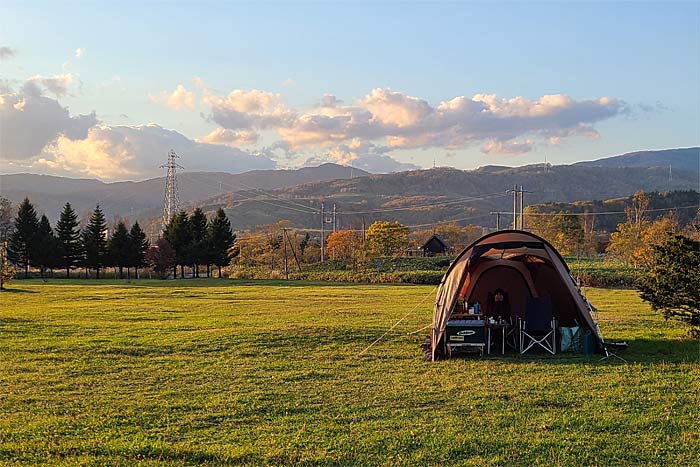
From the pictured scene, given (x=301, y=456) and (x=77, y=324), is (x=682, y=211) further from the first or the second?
(x=301, y=456)

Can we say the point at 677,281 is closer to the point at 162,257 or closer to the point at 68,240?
the point at 162,257

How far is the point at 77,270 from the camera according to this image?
67375mm

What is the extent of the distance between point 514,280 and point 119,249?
55223mm

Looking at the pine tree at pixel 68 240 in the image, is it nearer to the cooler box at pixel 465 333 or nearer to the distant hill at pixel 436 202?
the cooler box at pixel 465 333

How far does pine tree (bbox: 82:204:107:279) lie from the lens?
64500 millimetres

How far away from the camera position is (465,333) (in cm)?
1421

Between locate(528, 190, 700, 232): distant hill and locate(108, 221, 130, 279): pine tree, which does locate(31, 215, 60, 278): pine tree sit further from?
locate(528, 190, 700, 232): distant hill

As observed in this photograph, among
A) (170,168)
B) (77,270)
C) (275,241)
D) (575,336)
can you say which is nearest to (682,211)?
(275,241)

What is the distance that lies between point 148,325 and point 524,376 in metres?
12.2

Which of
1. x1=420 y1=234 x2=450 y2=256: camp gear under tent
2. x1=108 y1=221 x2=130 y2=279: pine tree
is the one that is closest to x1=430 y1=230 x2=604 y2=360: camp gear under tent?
x1=108 y1=221 x2=130 y2=279: pine tree

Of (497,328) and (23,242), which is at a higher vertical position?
(23,242)

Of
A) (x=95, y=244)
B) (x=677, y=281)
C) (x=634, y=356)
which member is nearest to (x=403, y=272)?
(x=95, y=244)

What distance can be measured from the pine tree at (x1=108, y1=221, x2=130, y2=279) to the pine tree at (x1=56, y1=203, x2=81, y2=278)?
3.43m

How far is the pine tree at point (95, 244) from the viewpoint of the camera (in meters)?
64.5
